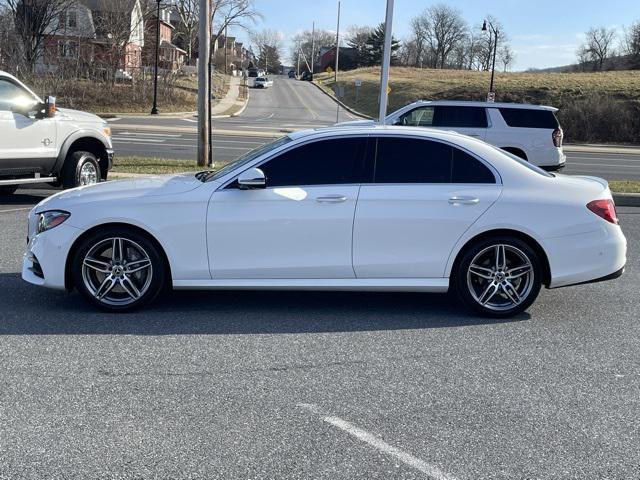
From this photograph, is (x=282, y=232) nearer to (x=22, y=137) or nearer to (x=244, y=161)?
(x=244, y=161)

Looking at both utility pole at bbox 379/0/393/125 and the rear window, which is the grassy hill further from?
the rear window

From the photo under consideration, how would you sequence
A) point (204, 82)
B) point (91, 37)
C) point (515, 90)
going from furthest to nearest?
point (91, 37), point (515, 90), point (204, 82)

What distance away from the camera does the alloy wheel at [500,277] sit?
565cm

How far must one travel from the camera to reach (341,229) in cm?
551

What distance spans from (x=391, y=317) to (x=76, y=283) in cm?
262

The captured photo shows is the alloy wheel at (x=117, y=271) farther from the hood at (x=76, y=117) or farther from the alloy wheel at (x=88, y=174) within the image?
the hood at (x=76, y=117)

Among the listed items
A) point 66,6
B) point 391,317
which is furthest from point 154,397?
point 66,6

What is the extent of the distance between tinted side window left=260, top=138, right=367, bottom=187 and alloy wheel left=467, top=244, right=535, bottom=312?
126cm

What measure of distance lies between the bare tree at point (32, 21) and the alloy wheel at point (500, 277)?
45.1 metres

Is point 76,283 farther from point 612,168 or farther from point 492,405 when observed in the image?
point 612,168

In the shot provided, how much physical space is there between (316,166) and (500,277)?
5.93 ft

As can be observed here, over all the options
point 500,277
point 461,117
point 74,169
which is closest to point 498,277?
point 500,277

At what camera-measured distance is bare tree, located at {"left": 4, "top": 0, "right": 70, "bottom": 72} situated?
45562 mm

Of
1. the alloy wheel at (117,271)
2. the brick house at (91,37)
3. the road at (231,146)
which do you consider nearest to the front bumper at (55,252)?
the alloy wheel at (117,271)
